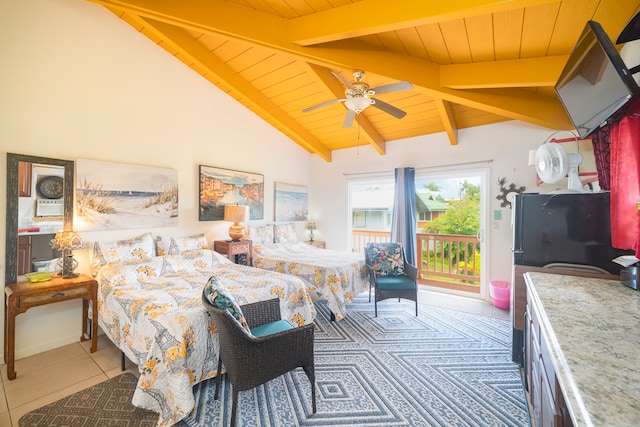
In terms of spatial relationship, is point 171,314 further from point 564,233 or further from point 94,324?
point 564,233

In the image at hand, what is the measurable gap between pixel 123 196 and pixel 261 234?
7.02 ft

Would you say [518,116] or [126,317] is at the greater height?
[518,116]

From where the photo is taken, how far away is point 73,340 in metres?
2.92

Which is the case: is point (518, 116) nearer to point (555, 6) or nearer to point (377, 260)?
point (555, 6)

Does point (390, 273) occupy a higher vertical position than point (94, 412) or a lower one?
higher

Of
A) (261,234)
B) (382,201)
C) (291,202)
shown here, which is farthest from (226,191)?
(382,201)

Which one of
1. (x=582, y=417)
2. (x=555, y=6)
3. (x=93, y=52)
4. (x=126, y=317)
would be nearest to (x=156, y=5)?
(x=93, y=52)

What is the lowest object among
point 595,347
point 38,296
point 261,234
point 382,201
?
point 38,296

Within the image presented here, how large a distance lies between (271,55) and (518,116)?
311cm

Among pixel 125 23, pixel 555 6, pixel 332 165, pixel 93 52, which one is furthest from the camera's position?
pixel 332 165

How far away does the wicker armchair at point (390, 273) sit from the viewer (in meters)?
3.53

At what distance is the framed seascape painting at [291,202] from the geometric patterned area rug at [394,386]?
8.93ft

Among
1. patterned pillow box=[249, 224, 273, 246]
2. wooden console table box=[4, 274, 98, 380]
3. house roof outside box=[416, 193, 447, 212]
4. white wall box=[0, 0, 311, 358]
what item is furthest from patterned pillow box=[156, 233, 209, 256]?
house roof outside box=[416, 193, 447, 212]

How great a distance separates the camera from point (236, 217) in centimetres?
425
